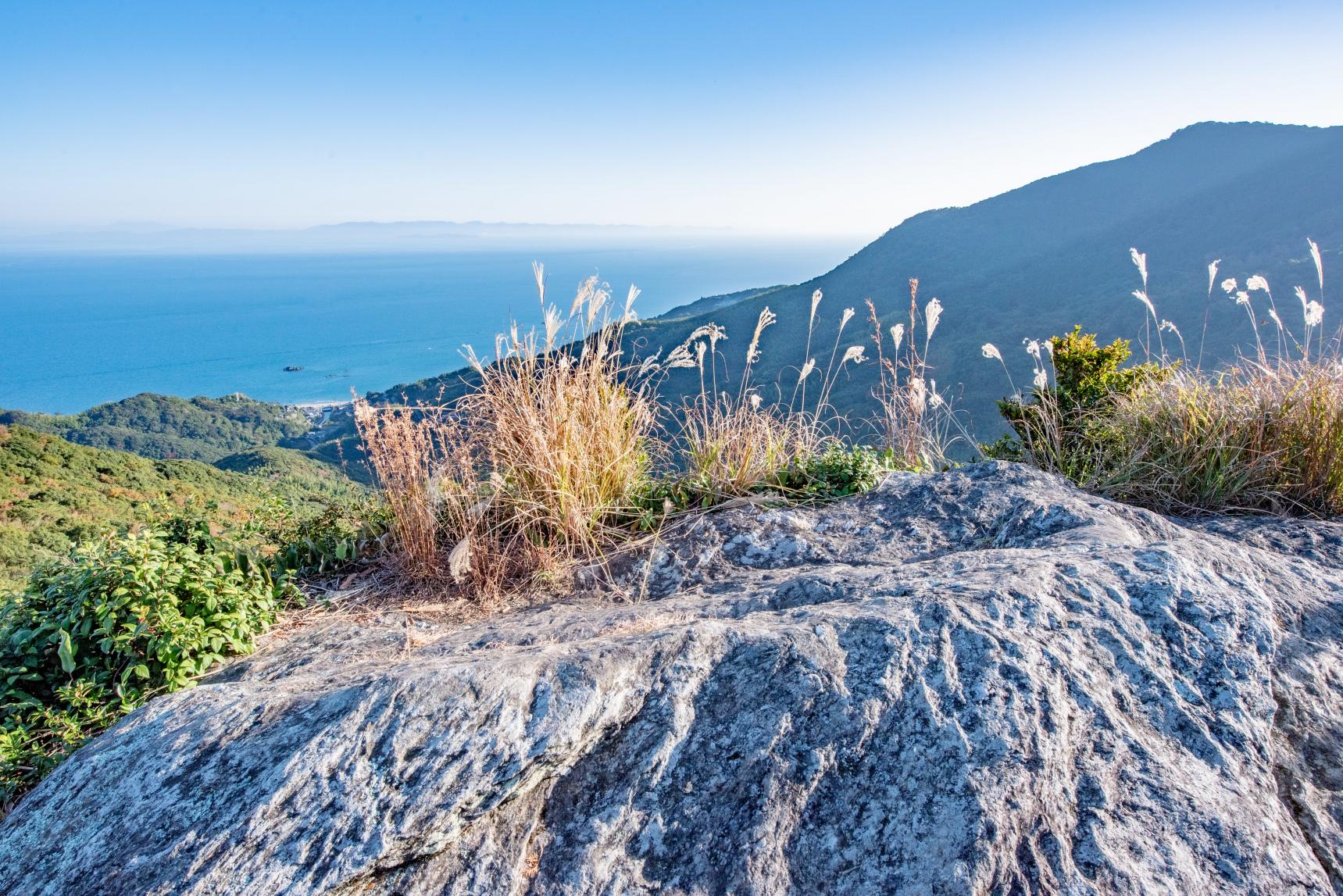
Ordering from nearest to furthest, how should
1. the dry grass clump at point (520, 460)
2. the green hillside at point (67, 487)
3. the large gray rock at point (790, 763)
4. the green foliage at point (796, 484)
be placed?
the large gray rock at point (790, 763), the dry grass clump at point (520, 460), the green foliage at point (796, 484), the green hillside at point (67, 487)

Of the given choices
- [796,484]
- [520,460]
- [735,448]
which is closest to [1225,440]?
[796,484]

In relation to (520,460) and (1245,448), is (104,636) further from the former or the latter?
(1245,448)

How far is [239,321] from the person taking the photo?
156 meters

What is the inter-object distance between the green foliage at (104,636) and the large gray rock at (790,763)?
0.85 m

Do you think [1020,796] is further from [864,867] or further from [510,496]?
[510,496]

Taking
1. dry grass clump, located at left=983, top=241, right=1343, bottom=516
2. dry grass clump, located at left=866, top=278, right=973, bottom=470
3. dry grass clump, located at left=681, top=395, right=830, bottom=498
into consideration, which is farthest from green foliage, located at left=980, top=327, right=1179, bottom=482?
dry grass clump, located at left=681, top=395, right=830, bottom=498

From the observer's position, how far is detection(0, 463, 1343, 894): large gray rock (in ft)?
4.80

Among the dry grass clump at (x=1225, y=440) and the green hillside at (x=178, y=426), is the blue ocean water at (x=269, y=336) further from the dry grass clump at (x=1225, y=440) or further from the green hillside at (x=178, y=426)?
the dry grass clump at (x=1225, y=440)

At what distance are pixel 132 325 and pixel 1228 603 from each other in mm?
201921

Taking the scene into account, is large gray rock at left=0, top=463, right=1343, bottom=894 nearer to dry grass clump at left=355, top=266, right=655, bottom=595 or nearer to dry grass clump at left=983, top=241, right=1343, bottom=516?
dry grass clump at left=355, top=266, right=655, bottom=595

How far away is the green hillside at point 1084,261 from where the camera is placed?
37312mm

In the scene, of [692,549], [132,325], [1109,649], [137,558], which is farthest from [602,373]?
[132,325]

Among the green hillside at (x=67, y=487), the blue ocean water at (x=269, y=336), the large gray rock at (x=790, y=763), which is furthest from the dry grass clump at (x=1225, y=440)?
the blue ocean water at (x=269, y=336)

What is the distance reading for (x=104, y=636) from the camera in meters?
2.83
